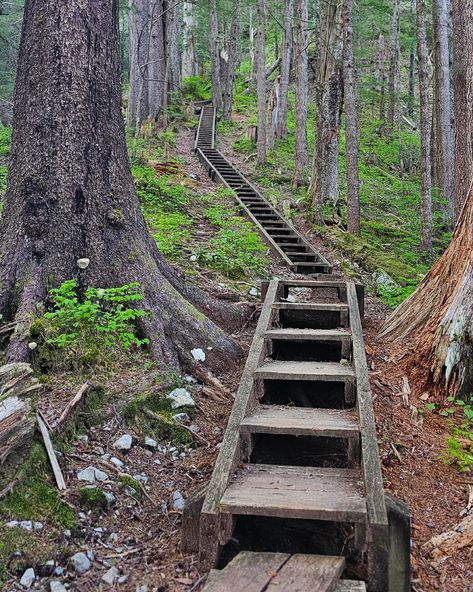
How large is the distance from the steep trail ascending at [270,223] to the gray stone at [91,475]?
6.26 meters

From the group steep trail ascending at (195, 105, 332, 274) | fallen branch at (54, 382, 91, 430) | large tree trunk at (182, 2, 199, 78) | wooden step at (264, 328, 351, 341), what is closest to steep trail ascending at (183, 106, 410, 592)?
wooden step at (264, 328, 351, 341)

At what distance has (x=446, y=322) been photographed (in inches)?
199

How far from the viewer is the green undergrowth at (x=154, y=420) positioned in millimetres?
4066

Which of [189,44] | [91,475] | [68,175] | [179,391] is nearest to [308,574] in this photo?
[91,475]

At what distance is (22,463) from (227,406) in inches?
77.1

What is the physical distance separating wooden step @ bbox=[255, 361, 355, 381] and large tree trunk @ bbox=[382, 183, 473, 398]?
3.26ft

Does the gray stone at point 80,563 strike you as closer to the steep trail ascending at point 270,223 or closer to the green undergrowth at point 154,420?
the green undergrowth at point 154,420

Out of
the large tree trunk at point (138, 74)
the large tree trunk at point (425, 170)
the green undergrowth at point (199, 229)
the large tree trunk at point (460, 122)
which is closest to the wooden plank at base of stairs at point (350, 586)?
the green undergrowth at point (199, 229)

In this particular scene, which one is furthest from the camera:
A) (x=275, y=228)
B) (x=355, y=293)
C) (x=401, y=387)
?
(x=275, y=228)

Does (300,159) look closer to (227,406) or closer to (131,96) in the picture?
(131,96)

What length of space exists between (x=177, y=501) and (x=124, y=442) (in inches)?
24.9

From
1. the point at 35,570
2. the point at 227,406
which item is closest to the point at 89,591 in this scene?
the point at 35,570

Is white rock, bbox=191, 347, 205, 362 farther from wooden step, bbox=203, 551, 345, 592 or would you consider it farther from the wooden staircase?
wooden step, bbox=203, 551, 345, 592

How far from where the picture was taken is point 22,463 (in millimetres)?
3143
